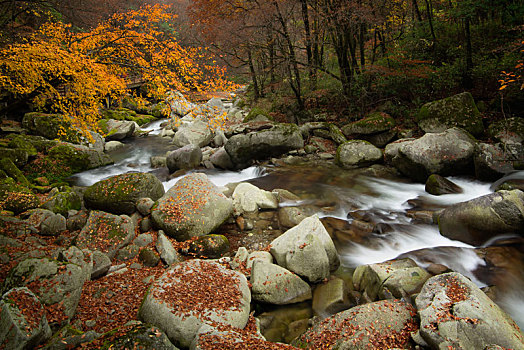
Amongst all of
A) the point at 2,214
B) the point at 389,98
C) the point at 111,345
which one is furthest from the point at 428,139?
the point at 2,214


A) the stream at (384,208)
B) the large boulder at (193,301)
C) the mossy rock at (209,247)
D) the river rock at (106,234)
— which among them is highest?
the river rock at (106,234)

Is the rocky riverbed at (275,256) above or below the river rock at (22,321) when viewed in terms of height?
below

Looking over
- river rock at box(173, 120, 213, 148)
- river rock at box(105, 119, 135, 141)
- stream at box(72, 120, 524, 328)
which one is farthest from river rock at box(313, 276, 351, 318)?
river rock at box(105, 119, 135, 141)

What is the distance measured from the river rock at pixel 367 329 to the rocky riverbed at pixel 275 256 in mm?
20

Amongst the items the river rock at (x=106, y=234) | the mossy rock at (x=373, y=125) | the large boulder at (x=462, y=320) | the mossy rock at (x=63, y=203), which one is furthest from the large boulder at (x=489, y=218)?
the mossy rock at (x=63, y=203)

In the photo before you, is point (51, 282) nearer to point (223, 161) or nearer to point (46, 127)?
point (223, 161)

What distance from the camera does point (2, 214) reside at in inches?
255

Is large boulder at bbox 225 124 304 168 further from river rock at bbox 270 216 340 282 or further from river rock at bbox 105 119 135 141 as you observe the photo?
river rock at bbox 105 119 135 141

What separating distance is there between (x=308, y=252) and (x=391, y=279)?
56.2 inches

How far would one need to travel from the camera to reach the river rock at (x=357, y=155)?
1094cm

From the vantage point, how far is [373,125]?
12.0m

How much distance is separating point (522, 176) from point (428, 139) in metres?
2.54

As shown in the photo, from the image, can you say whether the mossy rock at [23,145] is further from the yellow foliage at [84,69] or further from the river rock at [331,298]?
the river rock at [331,298]

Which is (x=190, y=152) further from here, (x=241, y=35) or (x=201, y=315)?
(x=201, y=315)
